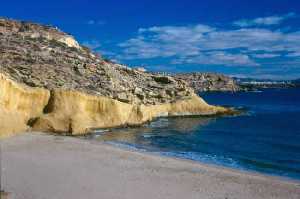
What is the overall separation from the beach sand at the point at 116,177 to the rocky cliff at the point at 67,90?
7037 mm

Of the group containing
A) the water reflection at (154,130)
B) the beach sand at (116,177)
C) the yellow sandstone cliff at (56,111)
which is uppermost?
the yellow sandstone cliff at (56,111)

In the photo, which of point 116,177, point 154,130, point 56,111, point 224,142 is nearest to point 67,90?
point 56,111

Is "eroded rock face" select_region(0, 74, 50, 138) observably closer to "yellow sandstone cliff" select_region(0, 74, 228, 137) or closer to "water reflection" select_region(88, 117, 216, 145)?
"yellow sandstone cliff" select_region(0, 74, 228, 137)

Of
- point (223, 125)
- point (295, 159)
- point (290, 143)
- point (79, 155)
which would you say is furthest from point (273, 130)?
point (79, 155)

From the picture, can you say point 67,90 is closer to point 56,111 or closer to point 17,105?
point 56,111

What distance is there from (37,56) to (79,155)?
89.9 feet

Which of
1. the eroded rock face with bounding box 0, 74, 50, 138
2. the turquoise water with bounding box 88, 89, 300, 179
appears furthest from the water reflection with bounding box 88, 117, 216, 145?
the eroded rock face with bounding box 0, 74, 50, 138

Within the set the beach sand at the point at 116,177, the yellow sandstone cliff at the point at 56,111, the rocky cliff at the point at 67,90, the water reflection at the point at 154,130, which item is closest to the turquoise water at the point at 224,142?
the water reflection at the point at 154,130

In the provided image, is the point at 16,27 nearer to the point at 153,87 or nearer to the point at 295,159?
the point at 153,87

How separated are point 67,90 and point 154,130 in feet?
33.2

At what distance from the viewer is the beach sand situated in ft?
65.8

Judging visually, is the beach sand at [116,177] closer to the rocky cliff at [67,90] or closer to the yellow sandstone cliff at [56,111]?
the yellow sandstone cliff at [56,111]

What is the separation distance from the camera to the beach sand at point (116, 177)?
2006 cm

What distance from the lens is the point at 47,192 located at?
19375mm
